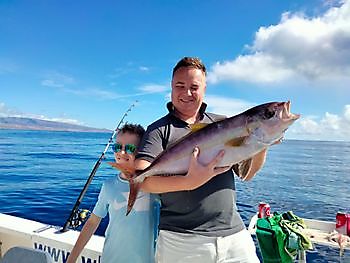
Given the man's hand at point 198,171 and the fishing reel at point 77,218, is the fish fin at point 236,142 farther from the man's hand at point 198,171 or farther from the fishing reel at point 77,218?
the fishing reel at point 77,218

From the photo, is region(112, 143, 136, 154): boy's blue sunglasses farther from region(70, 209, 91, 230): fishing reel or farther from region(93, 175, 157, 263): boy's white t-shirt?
region(70, 209, 91, 230): fishing reel

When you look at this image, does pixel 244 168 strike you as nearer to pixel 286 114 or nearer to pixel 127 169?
Answer: pixel 286 114

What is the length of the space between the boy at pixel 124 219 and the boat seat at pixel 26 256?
579 mm

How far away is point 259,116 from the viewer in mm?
1635

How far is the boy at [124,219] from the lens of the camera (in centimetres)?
218

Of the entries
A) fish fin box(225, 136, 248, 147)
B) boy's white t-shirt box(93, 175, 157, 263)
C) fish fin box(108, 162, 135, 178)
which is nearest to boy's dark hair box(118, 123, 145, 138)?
boy's white t-shirt box(93, 175, 157, 263)

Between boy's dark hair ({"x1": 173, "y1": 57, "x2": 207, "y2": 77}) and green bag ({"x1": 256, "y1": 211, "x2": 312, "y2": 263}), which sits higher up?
boy's dark hair ({"x1": 173, "y1": 57, "x2": 207, "y2": 77})

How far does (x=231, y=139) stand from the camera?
5.42ft

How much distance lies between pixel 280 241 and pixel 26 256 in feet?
8.10

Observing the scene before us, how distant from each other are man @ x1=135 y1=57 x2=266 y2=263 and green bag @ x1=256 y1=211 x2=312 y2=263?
4.72ft

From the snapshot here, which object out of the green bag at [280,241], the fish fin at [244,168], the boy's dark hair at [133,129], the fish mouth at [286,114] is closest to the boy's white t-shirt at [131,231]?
the boy's dark hair at [133,129]

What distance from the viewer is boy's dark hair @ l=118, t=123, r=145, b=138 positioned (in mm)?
2444

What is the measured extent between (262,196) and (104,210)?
1231 cm

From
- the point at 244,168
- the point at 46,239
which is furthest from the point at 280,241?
the point at 46,239
